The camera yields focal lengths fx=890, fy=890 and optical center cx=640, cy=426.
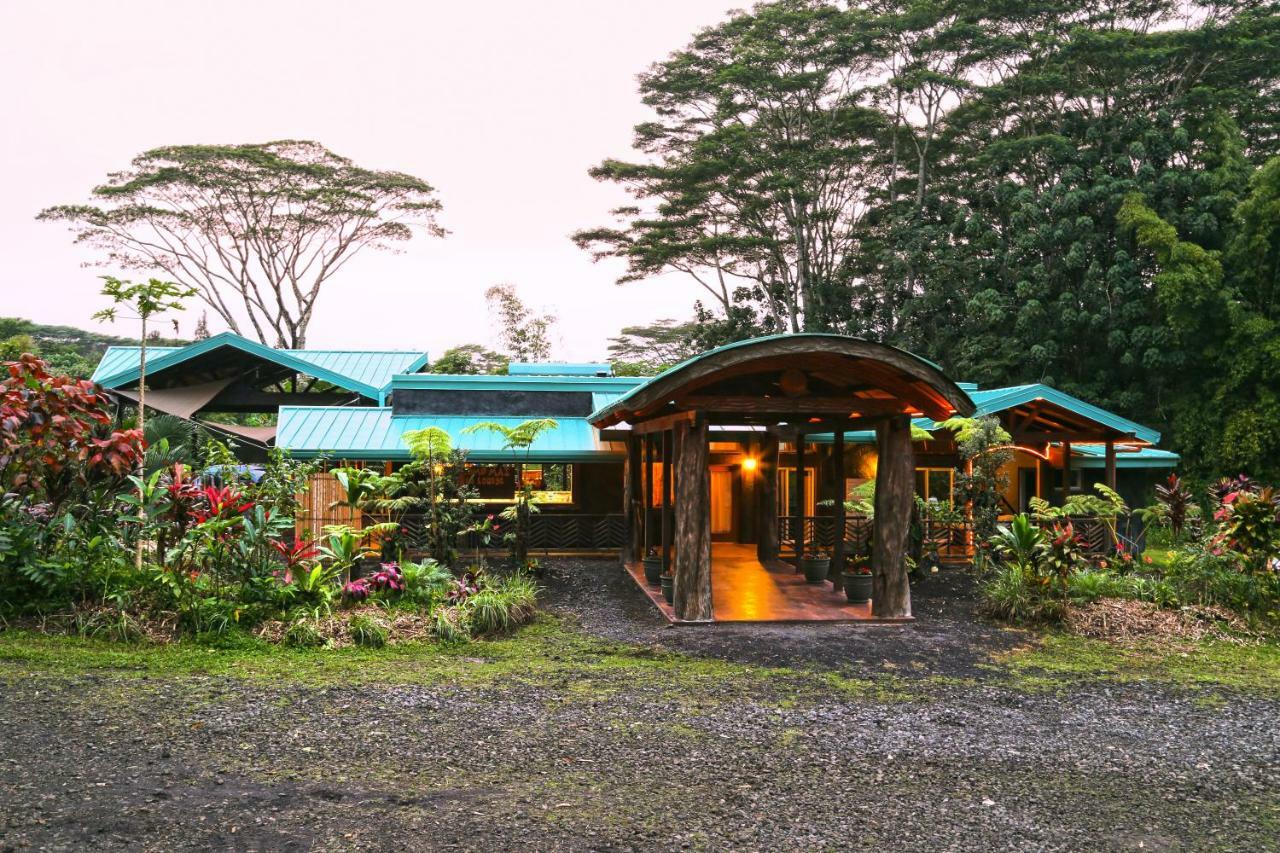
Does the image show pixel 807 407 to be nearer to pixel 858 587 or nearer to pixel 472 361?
pixel 858 587

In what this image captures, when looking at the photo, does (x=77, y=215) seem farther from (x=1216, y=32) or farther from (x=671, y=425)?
(x=1216, y=32)

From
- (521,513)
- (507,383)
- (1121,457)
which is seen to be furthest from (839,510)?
(1121,457)

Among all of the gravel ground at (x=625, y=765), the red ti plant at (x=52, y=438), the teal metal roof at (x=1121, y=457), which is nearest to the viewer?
the gravel ground at (x=625, y=765)

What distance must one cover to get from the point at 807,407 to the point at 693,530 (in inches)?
78.5

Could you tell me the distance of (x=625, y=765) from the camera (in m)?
5.60

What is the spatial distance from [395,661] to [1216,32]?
1183 inches

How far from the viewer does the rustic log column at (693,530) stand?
10.4 meters

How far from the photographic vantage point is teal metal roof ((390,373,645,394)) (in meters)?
18.7

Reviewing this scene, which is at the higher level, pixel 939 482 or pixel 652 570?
pixel 939 482

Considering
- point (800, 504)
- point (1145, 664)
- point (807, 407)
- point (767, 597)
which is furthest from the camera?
point (800, 504)

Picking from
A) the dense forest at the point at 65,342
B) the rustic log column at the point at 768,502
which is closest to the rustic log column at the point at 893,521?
the rustic log column at the point at 768,502

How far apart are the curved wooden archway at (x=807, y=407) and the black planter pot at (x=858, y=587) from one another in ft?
3.34

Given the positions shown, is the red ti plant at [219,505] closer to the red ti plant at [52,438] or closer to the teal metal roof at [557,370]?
the red ti plant at [52,438]

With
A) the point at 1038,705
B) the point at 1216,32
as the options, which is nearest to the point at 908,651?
Result: the point at 1038,705
